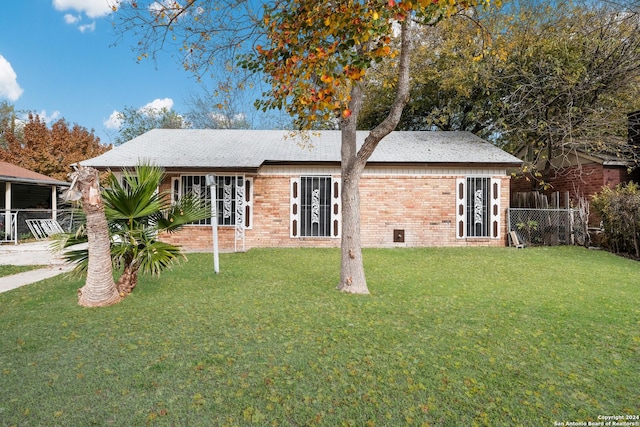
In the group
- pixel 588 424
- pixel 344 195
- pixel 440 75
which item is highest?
pixel 440 75

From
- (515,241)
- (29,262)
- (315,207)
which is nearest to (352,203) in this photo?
(315,207)

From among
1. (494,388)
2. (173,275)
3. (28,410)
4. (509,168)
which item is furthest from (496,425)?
(509,168)

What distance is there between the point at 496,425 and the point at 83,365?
11.5 ft

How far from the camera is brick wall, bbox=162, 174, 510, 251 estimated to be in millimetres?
12758

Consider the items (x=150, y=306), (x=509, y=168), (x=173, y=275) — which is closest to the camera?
(x=150, y=306)

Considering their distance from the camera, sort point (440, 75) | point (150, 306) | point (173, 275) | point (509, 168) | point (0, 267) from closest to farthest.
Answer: point (150, 306)
point (173, 275)
point (0, 267)
point (509, 168)
point (440, 75)

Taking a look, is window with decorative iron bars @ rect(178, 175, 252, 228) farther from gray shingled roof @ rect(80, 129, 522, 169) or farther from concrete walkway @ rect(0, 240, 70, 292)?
concrete walkway @ rect(0, 240, 70, 292)

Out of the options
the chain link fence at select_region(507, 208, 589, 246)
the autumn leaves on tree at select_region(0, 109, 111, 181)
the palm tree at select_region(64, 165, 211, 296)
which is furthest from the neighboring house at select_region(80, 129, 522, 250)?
the autumn leaves on tree at select_region(0, 109, 111, 181)

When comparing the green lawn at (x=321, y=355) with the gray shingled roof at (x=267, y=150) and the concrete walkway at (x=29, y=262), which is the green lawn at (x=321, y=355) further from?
the gray shingled roof at (x=267, y=150)

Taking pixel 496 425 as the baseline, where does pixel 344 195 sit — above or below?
above

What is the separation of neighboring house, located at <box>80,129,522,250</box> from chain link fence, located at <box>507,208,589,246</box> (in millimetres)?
718

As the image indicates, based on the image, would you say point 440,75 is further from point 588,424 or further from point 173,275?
point 588,424

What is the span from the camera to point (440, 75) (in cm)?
1608

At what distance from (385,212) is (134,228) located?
881cm
